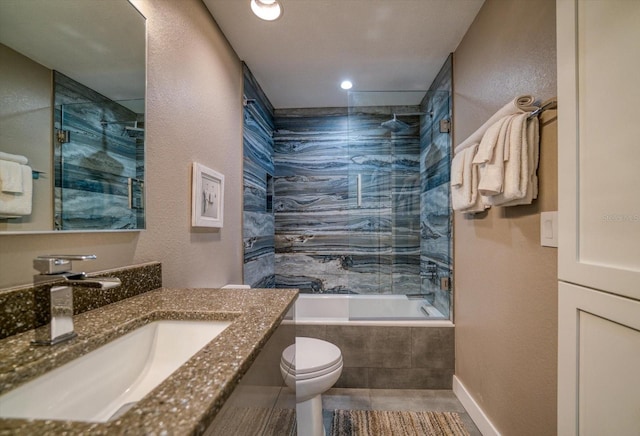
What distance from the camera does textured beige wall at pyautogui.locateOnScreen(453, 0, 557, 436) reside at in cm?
107

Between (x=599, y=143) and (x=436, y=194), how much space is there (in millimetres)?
1625

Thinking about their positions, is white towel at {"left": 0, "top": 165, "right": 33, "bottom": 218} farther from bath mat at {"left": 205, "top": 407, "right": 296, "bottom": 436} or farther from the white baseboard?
the white baseboard

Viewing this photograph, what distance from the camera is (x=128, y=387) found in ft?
2.28

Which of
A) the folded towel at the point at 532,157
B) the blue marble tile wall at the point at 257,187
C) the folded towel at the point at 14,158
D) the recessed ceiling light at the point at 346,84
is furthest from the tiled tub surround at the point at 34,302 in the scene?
the recessed ceiling light at the point at 346,84

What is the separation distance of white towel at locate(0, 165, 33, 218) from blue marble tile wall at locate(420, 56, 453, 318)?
2.25 m

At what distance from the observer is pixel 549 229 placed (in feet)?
3.44

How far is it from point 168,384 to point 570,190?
1094 mm

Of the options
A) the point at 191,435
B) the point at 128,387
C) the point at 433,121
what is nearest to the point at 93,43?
the point at 128,387

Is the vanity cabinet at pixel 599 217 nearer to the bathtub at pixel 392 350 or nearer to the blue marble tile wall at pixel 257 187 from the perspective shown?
the bathtub at pixel 392 350

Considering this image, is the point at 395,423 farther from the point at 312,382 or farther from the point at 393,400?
the point at 312,382

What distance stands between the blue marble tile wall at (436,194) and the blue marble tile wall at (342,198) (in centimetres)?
11

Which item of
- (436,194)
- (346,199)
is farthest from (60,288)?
(346,199)

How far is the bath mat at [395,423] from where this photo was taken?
154 centimetres

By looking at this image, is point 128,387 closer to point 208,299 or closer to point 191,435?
point 208,299
